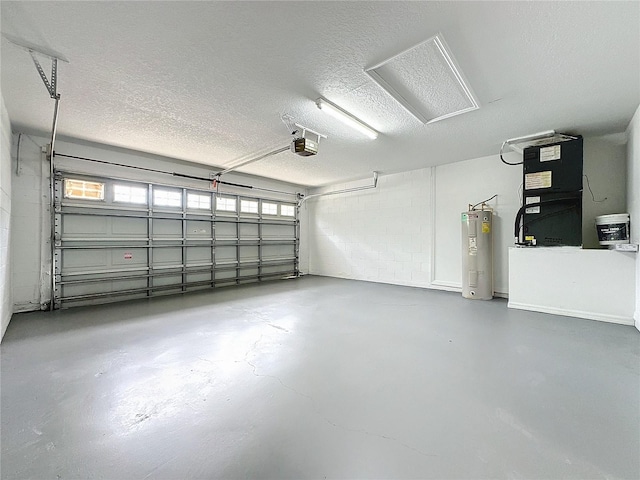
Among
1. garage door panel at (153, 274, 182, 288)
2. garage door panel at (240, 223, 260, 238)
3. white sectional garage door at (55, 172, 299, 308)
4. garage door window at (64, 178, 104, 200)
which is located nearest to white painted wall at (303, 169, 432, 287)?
white sectional garage door at (55, 172, 299, 308)

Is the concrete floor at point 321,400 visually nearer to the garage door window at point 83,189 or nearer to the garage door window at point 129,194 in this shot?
the garage door window at point 83,189

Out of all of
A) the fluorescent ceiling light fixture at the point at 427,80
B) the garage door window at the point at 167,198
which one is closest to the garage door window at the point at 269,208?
the garage door window at the point at 167,198

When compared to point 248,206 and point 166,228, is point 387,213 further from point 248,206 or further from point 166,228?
point 166,228

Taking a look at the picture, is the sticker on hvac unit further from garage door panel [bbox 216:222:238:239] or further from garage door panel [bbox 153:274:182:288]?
garage door panel [bbox 153:274:182:288]

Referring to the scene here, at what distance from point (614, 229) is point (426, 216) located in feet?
9.13

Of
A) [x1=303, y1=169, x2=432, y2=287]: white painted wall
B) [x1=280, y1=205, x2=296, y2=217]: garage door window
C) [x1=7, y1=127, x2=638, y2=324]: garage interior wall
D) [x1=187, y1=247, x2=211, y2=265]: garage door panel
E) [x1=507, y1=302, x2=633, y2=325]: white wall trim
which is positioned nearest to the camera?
[x1=507, y1=302, x2=633, y2=325]: white wall trim

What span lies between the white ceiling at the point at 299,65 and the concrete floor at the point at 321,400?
8.66 ft

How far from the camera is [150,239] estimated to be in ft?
15.8

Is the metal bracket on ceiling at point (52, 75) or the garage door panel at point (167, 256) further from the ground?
the metal bracket on ceiling at point (52, 75)

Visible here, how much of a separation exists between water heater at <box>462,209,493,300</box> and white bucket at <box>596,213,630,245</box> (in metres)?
1.39

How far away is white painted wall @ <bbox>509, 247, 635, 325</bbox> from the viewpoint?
319 cm

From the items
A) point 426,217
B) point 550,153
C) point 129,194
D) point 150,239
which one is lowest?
point 150,239

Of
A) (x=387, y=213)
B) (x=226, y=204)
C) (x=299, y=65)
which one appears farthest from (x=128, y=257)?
(x=387, y=213)

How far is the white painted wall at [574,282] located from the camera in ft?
10.5
